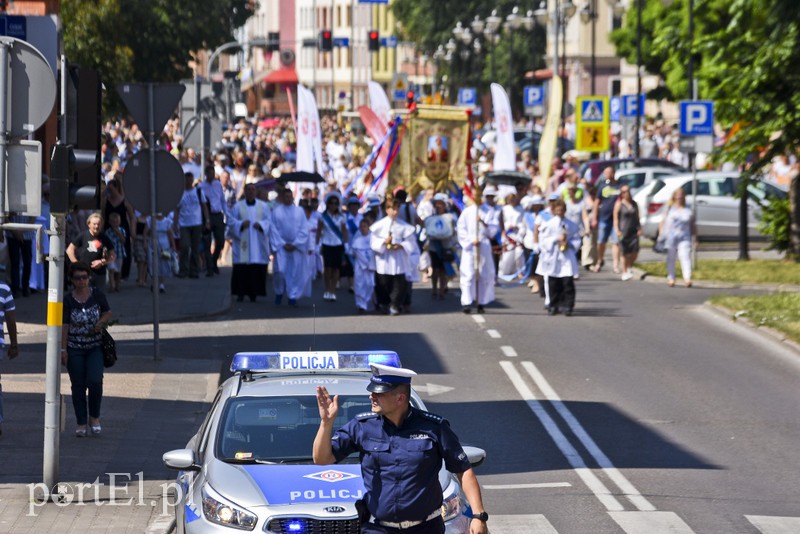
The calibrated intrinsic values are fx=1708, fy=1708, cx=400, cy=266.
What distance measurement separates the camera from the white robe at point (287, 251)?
86.1 ft

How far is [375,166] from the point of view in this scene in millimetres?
35031

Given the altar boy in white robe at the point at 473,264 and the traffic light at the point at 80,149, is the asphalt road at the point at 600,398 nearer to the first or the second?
the altar boy in white robe at the point at 473,264

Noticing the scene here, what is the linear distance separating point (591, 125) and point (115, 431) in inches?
1064

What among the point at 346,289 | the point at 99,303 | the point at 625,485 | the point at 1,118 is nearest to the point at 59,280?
the point at 1,118

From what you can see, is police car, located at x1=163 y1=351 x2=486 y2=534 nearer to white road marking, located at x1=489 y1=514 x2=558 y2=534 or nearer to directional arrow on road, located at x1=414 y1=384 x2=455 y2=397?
white road marking, located at x1=489 y1=514 x2=558 y2=534

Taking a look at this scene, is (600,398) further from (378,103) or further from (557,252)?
(378,103)

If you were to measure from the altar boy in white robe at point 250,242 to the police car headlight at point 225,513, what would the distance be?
691 inches

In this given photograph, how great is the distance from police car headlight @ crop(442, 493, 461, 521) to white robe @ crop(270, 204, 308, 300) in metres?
17.5

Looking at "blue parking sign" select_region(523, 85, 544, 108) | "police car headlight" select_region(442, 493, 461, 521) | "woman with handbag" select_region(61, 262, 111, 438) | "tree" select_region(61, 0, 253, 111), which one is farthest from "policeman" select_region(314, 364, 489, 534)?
"blue parking sign" select_region(523, 85, 544, 108)

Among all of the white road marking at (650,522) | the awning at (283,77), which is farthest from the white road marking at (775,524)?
the awning at (283,77)

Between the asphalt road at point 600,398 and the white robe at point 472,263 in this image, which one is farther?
the white robe at point 472,263

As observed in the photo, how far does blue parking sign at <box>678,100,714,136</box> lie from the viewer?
30.5 metres

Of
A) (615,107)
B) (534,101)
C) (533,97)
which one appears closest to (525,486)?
(615,107)

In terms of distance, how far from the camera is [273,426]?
962cm
